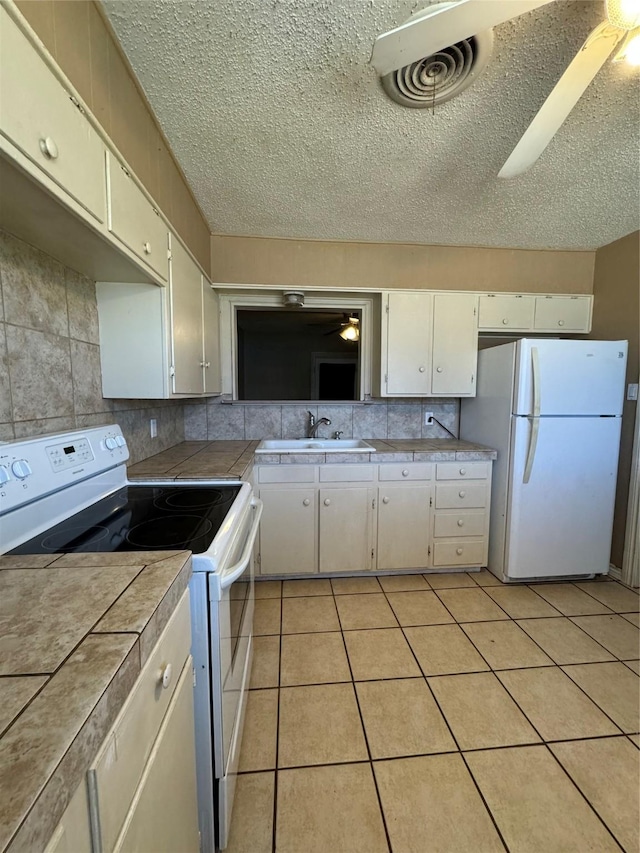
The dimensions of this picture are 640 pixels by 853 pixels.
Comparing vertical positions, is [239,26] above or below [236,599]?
above

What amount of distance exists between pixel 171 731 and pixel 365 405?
7.89 feet

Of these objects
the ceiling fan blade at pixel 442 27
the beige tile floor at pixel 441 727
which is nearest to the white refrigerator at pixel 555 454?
the beige tile floor at pixel 441 727

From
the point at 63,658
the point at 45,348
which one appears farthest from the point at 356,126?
the point at 63,658

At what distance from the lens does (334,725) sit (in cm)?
137

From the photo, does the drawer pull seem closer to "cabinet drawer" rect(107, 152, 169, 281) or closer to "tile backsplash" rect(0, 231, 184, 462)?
"tile backsplash" rect(0, 231, 184, 462)

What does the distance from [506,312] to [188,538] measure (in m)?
2.74

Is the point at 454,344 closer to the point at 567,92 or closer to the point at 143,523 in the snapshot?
the point at 567,92

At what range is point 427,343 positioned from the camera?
260cm

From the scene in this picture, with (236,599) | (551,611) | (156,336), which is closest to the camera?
(236,599)

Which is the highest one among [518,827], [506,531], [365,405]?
[365,405]

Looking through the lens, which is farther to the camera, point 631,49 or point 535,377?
point 535,377

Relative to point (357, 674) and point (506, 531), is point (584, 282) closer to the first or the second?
point (506, 531)

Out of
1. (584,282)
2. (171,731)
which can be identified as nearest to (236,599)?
(171,731)

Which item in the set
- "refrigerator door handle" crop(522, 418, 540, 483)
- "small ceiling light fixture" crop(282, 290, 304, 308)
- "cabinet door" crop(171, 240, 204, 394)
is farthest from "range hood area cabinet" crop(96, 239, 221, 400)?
A: "refrigerator door handle" crop(522, 418, 540, 483)
